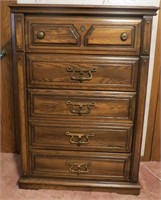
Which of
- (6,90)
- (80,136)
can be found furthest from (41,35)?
(6,90)

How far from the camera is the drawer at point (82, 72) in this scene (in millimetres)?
1264

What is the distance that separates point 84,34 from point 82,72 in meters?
0.20

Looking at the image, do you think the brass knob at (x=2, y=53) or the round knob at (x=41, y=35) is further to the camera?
the brass knob at (x=2, y=53)

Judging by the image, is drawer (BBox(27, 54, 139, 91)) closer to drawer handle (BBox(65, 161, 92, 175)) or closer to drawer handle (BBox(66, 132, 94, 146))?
drawer handle (BBox(66, 132, 94, 146))

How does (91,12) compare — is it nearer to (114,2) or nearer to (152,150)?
(114,2)

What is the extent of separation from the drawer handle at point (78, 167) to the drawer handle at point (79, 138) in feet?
0.47

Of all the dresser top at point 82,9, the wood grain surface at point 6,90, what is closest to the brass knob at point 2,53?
the wood grain surface at point 6,90

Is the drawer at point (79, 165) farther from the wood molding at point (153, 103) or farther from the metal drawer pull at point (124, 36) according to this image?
the metal drawer pull at point (124, 36)

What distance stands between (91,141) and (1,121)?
84 centimetres

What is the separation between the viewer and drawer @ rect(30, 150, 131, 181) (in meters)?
1.44

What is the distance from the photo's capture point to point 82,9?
1.19 meters

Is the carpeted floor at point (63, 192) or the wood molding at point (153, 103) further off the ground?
the wood molding at point (153, 103)

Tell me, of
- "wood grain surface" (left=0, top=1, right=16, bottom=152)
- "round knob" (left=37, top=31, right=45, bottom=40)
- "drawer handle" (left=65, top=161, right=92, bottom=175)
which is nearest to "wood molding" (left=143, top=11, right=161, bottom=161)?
"drawer handle" (left=65, top=161, right=92, bottom=175)

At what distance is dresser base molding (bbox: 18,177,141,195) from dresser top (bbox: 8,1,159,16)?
0.99 meters
